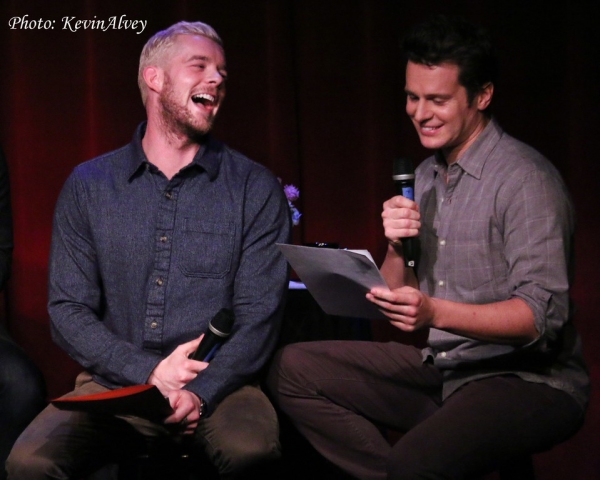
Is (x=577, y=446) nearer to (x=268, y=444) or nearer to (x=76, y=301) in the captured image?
(x=268, y=444)

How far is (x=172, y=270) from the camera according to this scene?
2.27 metres

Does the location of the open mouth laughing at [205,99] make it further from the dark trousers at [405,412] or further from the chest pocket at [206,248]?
the dark trousers at [405,412]

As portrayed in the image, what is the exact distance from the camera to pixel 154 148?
2.45 metres

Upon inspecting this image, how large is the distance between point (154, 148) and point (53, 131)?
1.10 metres

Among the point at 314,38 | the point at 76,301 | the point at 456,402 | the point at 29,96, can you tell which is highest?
the point at 314,38

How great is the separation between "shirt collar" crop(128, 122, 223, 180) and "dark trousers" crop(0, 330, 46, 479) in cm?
66

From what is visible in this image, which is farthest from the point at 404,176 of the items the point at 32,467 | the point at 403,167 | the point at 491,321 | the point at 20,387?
the point at 20,387

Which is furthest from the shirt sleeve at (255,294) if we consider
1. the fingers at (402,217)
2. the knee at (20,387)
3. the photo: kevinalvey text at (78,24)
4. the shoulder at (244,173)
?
the photo: kevinalvey text at (78,24)

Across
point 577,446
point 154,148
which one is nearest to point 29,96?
point 154,148

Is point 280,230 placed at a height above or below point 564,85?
below

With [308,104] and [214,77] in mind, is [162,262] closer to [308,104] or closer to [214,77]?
[214,77]

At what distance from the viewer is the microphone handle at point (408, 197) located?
75.9 inches

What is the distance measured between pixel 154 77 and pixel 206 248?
604 millimetres

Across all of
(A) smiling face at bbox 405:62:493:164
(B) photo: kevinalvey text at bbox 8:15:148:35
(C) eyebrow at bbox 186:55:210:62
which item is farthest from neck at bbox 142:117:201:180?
(B) photo: kevinalvey text at bbox 8:15:148:35
